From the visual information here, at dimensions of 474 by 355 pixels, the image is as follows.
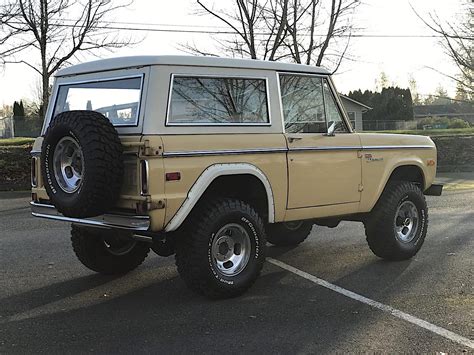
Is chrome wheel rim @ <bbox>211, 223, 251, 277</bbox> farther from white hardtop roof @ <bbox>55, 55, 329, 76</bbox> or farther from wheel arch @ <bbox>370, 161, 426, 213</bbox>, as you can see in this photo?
wheel arch @ <bbox>370, 161, 426, 213</bbox>

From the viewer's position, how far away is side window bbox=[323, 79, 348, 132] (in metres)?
6.28

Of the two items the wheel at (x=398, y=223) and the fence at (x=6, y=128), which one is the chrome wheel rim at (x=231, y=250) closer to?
the wheel at (x=398, y=223)

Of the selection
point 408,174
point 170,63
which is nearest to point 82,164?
point 170,63

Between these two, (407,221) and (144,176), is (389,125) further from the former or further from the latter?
(144,176)

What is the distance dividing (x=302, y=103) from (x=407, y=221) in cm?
213

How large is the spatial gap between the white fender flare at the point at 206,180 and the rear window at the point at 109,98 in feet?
2.46

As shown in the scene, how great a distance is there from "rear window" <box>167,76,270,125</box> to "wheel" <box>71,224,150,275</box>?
5.21 feet

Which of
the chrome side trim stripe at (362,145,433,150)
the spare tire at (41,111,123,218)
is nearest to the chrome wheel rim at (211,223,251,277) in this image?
the spare tire at (41,111,123,218)

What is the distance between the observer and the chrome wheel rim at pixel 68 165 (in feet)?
16.3

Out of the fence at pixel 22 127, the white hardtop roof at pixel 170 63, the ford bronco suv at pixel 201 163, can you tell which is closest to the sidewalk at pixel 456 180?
the ford bronco suv at pixel 201 163

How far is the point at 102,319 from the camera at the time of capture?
188 inches

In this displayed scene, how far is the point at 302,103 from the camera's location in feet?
19.8

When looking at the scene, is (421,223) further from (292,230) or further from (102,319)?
(102,319)

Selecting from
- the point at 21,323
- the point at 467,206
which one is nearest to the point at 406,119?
the point at 467,206
